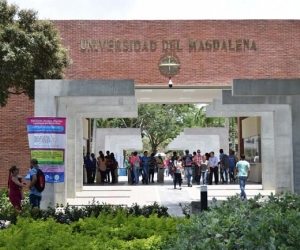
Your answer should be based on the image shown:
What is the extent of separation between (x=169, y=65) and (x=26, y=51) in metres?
7.78

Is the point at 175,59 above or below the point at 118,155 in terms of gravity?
above

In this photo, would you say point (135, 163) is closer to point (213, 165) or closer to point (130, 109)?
point (213, 165)

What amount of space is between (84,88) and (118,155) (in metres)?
35.0

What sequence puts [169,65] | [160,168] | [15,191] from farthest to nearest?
[160,168] → [169,65] → [15,191]

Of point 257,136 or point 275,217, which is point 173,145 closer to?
point 257,136

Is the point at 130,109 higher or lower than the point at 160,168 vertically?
higher

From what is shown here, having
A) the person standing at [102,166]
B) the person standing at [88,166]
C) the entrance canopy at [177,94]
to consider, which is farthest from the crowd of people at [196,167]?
the entrance canopy at [177,94]

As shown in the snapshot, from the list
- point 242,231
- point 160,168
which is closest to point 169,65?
point 160,168

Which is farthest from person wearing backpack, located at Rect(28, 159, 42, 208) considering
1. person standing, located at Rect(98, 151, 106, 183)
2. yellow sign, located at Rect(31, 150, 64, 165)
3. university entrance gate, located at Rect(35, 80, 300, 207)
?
person standing, located at Rect(98, 151, 106, 183)

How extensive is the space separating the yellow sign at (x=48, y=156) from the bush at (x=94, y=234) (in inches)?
273

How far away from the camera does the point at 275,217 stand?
13.3 feet

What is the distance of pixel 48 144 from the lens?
48.2 feet

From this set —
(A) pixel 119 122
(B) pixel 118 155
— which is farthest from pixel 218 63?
(A) pixel 119 122

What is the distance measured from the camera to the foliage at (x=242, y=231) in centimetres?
376
